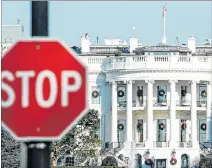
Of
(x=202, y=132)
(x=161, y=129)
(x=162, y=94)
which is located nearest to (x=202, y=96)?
(x=202, y=132)

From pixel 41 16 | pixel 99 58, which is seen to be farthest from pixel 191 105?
pixel 41 16

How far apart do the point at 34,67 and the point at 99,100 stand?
83.4m

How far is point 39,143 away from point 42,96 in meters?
0.31

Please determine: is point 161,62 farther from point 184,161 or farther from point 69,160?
point 69,160

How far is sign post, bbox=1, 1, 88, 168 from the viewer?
7809 millimetres

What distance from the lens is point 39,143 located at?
785 centimetres

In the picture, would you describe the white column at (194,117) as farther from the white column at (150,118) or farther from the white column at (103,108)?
the white column at (103,108)

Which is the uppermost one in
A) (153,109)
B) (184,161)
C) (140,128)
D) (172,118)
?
(153,109)

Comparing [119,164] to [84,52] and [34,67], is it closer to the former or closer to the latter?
[84,52]

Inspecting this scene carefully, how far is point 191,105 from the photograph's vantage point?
287ft

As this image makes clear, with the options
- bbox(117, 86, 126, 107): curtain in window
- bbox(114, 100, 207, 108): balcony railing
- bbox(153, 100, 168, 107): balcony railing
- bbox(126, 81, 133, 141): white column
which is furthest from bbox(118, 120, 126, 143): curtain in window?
bbox(153, 100, 168, 107): balcony railing

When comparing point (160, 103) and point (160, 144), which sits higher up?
point (160, 103)

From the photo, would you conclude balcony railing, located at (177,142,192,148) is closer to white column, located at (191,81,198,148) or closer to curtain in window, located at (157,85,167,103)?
white column, located at (191,81,198,148)

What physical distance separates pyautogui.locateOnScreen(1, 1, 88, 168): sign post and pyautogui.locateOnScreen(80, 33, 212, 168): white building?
77.7m
